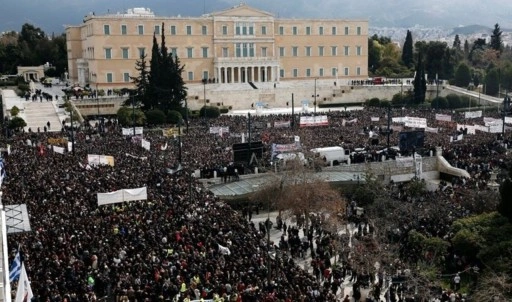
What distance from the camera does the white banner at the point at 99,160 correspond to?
104 feet

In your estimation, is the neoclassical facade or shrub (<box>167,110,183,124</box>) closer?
shrub (<box>167,110,183,124</box>)

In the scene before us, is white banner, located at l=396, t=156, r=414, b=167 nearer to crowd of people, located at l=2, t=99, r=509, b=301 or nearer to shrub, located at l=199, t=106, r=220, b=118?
crowd of people, located at l=2, t=99, r=509, b=301

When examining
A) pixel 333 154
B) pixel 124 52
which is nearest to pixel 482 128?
pixel 333 154

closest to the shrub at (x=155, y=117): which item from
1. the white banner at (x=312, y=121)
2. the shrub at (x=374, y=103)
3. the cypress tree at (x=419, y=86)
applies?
the white banner at (x=312, y=121)

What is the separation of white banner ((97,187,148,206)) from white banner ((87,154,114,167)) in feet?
22.7

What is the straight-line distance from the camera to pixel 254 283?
60.1 feet

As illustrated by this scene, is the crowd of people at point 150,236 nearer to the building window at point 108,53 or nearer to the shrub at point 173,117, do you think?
the shrub at point 173,117

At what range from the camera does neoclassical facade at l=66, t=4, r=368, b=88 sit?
2899 inches

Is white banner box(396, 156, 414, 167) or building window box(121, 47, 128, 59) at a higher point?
building window box(121, 47, 128, 59)

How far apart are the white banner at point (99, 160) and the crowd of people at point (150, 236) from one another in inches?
16.3

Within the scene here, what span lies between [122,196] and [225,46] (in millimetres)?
55610

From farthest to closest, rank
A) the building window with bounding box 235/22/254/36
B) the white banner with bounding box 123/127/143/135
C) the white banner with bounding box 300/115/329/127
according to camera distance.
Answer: the building window with bounding box 235/22/254/36
the white banner with bounding box 300/115/329/127
the white banner with bounding box 123/127/143/135

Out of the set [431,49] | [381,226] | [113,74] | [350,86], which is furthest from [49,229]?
[431,49]

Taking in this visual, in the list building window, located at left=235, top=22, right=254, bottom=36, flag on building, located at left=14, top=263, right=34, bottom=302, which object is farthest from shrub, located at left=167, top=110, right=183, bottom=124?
flag on building, located at left=14, top=263, right=34, bottom=302
